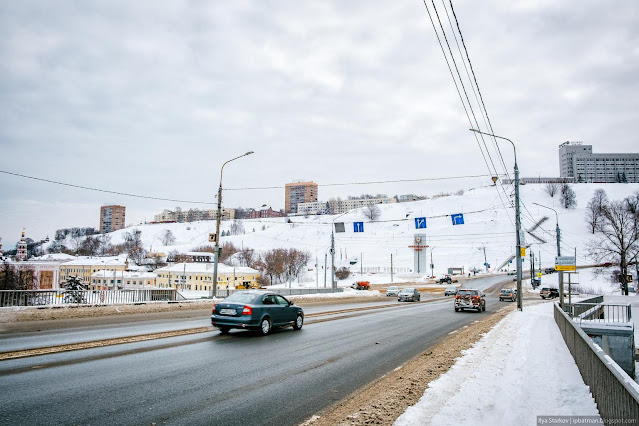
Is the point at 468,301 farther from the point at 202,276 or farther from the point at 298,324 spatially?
the point at 202,276

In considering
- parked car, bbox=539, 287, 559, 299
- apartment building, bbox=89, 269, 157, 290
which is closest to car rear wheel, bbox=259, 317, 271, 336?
parked car, bbox=539, 287, 559, 299

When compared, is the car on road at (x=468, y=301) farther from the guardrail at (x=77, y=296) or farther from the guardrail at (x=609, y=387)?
the guardrail at (x=609, y=387)

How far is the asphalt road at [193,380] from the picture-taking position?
577 centimetres

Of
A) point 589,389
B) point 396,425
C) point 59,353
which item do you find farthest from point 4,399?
point 589,389

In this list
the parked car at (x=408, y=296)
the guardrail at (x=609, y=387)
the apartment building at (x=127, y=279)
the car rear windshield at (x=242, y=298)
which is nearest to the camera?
the guardrail at (x=609, y=387)

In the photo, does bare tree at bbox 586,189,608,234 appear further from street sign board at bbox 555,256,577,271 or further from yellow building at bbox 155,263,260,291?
street sign board at bbox 555,256,577,271

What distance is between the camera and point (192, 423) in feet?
18.0

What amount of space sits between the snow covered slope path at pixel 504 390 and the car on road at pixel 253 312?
6512 mm

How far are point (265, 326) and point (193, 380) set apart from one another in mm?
6884

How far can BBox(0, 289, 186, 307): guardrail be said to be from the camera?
20455mm

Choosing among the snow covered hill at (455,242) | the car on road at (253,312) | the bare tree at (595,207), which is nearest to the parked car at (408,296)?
the car on road at (253,312)

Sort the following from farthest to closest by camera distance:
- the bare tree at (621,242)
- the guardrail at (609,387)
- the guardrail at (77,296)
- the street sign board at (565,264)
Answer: the bare tree at (621,242) < the street sign board at (565,264) < the guardrail at (77,296) < the guardrail at (609,387)

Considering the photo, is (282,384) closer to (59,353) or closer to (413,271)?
(59,353)

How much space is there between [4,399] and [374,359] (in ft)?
23.7
